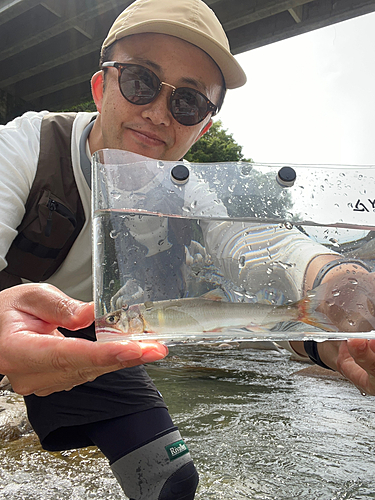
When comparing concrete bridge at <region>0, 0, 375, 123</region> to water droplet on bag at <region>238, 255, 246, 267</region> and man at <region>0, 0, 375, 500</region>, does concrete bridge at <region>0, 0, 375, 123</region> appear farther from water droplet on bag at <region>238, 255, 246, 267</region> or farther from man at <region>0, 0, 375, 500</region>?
water droplet on bag at <region>238, 255, 246, 267</region>

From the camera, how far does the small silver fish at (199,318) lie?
1.06 m

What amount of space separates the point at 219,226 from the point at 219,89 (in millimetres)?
1230

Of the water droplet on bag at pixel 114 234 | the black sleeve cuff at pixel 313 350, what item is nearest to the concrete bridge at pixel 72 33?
the black sleeve cuff at pixel 313 350

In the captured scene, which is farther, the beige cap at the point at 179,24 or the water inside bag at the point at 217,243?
the beige cap at the point at 179,24

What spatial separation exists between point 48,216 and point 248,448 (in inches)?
82.1

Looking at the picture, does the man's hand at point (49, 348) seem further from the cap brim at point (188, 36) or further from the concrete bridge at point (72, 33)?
the concrete bridge at point (72, 33)

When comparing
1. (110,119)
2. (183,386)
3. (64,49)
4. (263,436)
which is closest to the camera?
(110,119)

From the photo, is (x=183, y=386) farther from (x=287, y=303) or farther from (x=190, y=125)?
(x=287, y=303)

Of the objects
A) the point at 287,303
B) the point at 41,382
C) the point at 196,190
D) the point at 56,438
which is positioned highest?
the point at 196,190

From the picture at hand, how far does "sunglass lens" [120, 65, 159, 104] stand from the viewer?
1.88 metres

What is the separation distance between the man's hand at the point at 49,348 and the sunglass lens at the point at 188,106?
116 cm

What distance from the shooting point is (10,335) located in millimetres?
1021

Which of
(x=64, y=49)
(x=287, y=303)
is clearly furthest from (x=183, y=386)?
(x=64, y=49)

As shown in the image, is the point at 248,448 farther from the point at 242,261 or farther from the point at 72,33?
the point at 72,33
